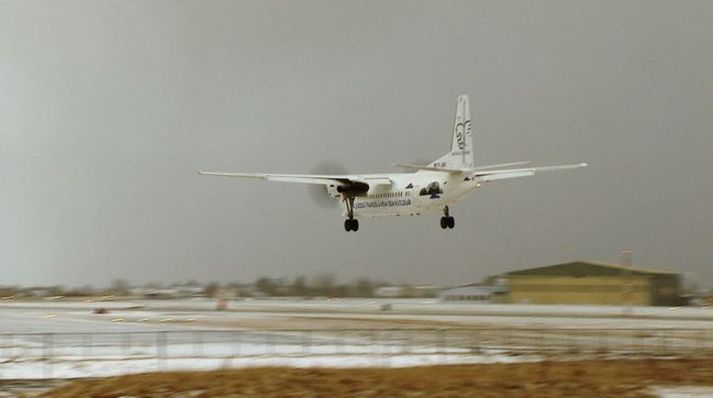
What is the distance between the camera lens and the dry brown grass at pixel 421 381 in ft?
108

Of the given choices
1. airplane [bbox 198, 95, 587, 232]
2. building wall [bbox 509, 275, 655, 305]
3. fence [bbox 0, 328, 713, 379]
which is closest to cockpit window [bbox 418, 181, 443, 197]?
airplane [bbox 198, 95, 587, 232]

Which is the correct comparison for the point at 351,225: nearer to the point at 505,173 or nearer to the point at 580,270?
the point at 505,173

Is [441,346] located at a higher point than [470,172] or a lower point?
lower

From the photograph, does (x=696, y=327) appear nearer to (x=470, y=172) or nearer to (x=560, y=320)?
(x=560, y=320)

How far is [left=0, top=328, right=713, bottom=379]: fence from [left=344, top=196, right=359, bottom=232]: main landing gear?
15.9m

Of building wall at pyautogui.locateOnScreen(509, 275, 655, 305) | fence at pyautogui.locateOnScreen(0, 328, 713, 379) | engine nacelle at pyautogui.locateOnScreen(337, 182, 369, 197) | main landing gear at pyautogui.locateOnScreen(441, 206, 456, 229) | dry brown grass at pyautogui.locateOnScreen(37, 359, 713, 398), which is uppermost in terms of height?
engine nacelle at pyautogui.locateOnScreen(337, 182, 369, 197)

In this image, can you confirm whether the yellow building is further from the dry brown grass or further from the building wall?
the dry brown grass

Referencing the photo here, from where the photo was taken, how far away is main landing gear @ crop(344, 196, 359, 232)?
7556cm

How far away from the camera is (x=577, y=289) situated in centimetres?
11719

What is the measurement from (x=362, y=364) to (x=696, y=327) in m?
26.9

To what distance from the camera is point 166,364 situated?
43344 millimetres

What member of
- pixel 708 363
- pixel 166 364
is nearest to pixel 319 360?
pixel 166 364

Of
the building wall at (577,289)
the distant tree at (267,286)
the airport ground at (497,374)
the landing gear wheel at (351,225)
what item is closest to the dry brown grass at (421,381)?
the airport ground at (497,374)

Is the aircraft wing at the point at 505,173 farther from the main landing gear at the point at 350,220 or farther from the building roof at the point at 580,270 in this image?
the building roof at the point at 580,270
